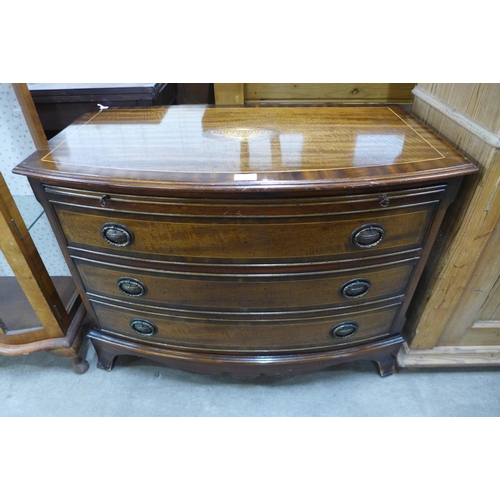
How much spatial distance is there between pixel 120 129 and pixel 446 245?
3.10 ft

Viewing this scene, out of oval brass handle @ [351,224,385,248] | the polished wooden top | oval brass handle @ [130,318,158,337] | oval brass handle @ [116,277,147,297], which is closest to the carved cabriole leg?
oval brass handle @ [130,318,158,337]

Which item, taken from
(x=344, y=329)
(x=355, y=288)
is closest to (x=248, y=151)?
(x=355, y=288)

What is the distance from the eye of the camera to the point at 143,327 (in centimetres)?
106

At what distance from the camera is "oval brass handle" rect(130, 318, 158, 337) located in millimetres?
1046

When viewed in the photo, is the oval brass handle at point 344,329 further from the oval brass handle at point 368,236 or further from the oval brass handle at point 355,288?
the oval brass handle at point 368,236

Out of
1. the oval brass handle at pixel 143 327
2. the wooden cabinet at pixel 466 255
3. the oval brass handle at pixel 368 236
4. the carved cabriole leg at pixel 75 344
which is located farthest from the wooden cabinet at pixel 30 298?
the wooden cabinet at pixel 466 255

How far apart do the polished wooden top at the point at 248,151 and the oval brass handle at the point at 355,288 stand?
0.30 metres

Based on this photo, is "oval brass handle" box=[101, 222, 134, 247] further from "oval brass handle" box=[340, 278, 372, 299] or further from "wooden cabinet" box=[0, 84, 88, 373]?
"oval brass handle" box=[340, 278, 372, 299]

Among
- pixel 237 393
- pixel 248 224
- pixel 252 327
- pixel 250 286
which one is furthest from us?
pixel 237 393

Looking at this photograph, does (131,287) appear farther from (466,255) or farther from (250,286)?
(466,255)

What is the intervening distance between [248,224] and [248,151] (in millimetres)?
182

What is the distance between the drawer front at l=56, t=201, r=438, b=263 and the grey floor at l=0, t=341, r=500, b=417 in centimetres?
58

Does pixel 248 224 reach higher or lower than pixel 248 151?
lower

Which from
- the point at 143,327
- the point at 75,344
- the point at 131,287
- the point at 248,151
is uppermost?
the point at 248,151
